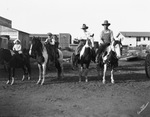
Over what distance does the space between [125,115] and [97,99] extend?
6.30 ft

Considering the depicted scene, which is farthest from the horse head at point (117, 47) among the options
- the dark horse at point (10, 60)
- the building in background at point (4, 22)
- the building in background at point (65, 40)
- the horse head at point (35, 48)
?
the building in background at point (65, 40)

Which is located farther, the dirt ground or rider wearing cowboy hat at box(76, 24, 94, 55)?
rider wearing cowboy hat at box(76, 24, 94, 55)

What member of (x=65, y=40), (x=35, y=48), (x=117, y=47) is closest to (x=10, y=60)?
(x=35, y=48)

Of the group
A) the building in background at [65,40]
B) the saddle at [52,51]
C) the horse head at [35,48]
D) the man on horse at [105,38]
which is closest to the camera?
the horse head at [35,48]

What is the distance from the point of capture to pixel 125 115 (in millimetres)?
5766

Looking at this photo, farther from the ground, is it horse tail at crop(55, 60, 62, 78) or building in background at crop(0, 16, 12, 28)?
building in background at crop(0, 16, 12, 28)

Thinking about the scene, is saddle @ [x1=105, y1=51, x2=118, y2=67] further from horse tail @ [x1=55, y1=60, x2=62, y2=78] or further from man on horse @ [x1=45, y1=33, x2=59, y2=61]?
horse tail @ [x1=55, y1=60, x2=62, y2=78]

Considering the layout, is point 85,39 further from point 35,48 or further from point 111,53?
→ point 35,48

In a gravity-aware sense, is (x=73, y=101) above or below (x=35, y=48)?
below

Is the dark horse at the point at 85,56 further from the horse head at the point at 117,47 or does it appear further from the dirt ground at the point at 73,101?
the dirt ground at the point at 73,101

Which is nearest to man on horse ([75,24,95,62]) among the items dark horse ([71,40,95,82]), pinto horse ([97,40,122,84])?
dark horse ([71,40,95,82])

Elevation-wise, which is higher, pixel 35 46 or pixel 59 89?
pixel 35 46

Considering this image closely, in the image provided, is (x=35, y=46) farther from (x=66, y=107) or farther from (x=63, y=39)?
(x=63, y=39)

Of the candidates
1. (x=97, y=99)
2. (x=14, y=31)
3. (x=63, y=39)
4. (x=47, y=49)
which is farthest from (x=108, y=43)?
(x=63, y=39)
